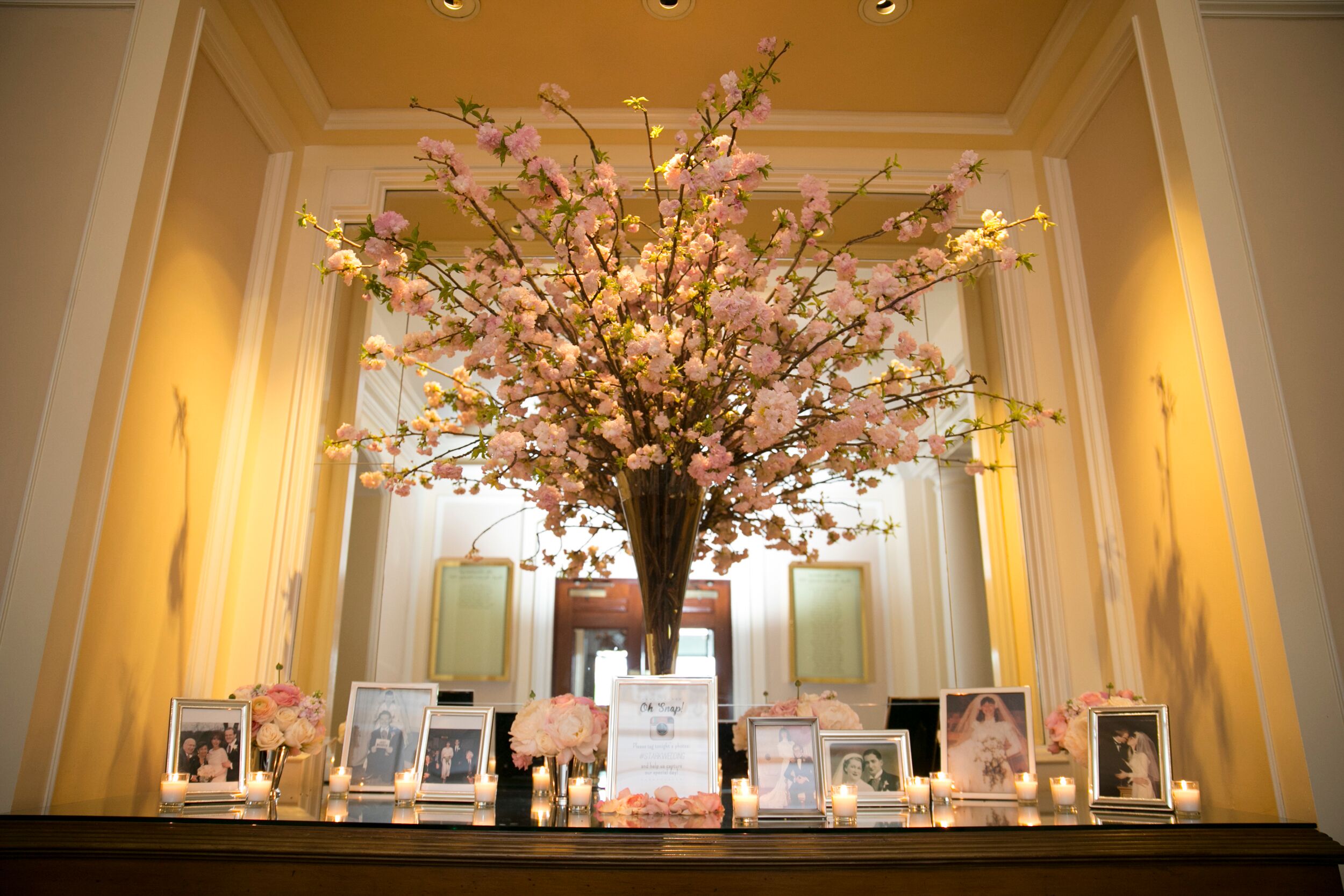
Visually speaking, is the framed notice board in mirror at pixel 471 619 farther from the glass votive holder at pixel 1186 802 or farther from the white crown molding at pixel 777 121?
the glass votive holder at pixel 1186 802

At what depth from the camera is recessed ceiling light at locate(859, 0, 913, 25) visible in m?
2.69

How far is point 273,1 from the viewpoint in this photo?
2672 mm

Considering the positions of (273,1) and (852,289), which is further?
(273,1)

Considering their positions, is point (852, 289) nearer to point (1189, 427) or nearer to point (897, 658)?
point (1189, 427)

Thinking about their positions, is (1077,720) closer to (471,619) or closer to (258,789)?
(471,619)

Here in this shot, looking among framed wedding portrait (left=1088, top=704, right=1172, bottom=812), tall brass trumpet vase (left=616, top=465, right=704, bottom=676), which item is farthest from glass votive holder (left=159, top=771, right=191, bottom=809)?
framed wedding portrait (left=1088, top=704, right=1172, bottom=812)

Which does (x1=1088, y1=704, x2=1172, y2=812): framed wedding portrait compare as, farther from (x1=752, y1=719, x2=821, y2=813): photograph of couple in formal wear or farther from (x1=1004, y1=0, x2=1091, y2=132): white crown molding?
(x1=1004, y1=0, x2=1091, y2=132): white crown molding

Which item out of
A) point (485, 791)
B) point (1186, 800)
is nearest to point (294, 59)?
point (485, 791)

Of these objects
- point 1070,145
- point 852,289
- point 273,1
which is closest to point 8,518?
point 273,1

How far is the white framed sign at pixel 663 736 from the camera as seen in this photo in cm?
183

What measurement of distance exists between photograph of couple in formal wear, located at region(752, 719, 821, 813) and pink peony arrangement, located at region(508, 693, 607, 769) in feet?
1.15

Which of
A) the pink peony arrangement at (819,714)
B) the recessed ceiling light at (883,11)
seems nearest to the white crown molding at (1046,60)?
the recessed ceiling light at (883,11)

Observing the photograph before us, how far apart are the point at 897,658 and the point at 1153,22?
1991 mm

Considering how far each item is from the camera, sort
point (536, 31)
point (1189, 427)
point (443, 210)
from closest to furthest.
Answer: point (1189, 427), point (536, 31), point (443, 210)
